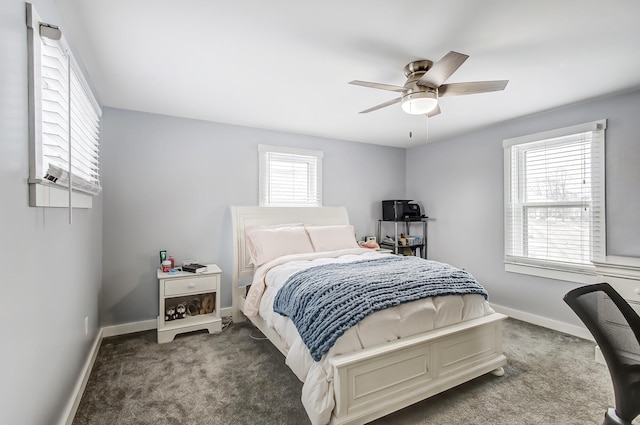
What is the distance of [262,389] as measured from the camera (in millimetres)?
2145

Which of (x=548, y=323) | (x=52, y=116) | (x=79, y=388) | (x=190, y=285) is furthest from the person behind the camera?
(x=548, y=323)

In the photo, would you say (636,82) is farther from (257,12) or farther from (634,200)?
(257,12)

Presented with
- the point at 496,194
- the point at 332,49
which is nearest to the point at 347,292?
the point at 332,49

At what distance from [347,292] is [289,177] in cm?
245

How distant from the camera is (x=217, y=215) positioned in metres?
3.63

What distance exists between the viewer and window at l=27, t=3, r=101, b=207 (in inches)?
50.1

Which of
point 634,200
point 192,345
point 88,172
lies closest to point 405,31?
point 88,172

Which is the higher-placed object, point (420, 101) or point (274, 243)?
point (420, 101)

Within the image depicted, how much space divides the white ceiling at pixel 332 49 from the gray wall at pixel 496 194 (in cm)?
34

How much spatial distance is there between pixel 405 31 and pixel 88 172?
243 centimetres

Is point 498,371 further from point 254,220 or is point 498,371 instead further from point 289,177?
point 289,177

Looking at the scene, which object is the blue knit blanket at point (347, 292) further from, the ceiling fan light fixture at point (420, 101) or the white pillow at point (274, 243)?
the ceiling fan light fixture at point (420, 101)

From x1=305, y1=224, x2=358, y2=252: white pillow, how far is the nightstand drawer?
3.78 feet

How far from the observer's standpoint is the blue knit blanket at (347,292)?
71.5 inches
